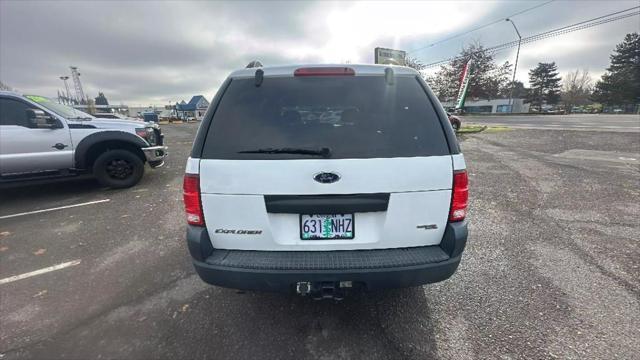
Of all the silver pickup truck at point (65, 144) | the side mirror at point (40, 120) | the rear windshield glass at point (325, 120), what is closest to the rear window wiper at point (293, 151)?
the rear windshield glass at point (325, 120)

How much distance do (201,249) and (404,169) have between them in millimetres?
1543

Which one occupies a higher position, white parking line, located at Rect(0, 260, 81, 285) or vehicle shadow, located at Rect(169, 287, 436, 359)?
vehicle shadow, located at Rect(169, 287, 436, 359)

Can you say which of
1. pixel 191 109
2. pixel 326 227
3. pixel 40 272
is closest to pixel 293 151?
pixel 326 227

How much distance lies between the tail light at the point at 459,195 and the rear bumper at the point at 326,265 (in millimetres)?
74

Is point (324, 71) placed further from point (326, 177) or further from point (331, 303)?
point (331, 303)

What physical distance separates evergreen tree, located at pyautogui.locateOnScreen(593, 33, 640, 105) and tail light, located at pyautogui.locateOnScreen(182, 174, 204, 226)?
87.0m

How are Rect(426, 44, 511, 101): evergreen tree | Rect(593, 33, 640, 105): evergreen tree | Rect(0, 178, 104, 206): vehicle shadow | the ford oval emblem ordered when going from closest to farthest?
the ford oval emblem
Rect(0, 178, 104, 206): vehicle shadow
Rect(426, 44, 511, 101): evergreen tree
Rect(593, 33, 640, 105): evergreen tree

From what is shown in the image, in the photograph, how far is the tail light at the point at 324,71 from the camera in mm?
2137

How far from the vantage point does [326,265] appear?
6.28 feet

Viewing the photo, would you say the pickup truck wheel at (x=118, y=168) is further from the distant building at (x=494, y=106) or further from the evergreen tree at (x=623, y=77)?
the evergreen tree at (x=623, y=77)

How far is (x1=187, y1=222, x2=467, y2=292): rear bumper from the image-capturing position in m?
1.90

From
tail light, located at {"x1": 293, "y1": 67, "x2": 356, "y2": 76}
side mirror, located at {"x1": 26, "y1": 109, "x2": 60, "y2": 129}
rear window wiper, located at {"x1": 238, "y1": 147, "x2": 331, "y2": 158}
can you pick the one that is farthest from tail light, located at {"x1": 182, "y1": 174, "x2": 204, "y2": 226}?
side mirror, located at {"x1": 26, "y1": 109, "x2": 60, "y2": 129}

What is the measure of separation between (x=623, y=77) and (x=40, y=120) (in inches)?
3554

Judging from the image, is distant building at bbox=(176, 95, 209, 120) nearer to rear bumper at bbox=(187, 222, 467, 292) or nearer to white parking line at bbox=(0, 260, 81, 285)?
white parking line at bbox=(0, 260, 81, 285)
